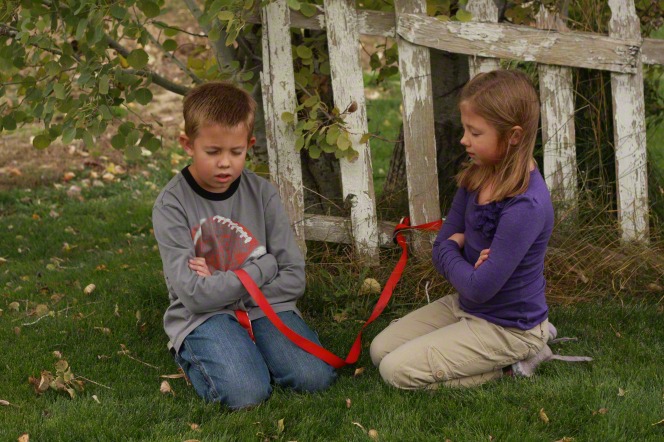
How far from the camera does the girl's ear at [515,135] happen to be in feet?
10.1

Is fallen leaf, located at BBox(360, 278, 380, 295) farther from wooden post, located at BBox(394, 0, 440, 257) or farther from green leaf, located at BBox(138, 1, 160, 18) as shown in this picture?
green leaf, located at BBox(138, 1, 160, 18)

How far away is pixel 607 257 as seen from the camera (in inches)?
158

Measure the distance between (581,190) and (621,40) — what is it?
711 millimetres

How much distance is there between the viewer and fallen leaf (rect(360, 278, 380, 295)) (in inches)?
158

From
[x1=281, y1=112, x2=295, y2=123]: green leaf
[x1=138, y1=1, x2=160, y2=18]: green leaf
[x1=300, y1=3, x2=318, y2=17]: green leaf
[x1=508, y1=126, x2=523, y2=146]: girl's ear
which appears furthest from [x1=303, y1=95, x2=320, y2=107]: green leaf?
[x1=508, y1=126, x2=523, y2=146]: girl's ear

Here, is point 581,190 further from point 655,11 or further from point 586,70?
point 655,11

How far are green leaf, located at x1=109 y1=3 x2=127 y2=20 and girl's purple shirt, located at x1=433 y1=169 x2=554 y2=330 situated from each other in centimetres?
159

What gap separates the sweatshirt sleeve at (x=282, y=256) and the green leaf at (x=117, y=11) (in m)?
1.00

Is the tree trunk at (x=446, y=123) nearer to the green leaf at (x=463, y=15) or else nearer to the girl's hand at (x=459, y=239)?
the green leaf at (x=463, y=15)

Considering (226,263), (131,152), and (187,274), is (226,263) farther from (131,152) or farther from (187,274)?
(131,152)

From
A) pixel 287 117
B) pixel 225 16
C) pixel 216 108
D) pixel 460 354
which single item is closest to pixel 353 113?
pixel 287 117

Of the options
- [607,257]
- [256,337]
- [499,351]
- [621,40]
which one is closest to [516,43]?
[621,40]

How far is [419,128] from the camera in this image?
3973 mm

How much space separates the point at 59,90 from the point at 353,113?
50.8 inches
